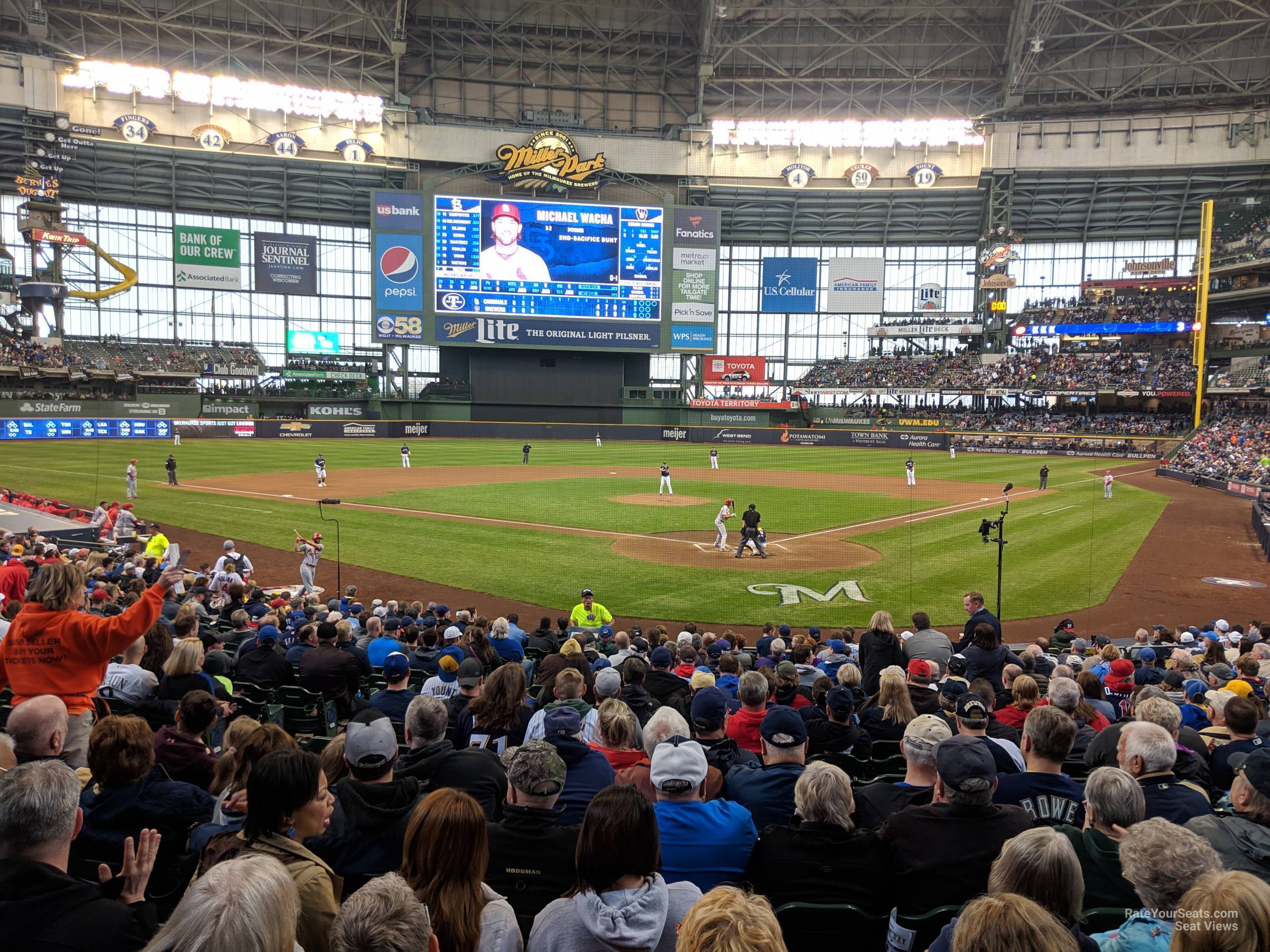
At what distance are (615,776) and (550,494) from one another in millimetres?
29987

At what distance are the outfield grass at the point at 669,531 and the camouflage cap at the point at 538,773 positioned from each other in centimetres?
1301

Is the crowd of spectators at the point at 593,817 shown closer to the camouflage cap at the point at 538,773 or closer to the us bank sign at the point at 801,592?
the camouflage cap at the point at 538,773

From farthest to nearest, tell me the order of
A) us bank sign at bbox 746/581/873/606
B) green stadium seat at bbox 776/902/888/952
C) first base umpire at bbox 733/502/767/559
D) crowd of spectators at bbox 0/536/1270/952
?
first base umpire at bbox 733/502/767/559, us bank sign at bbox 746/581/873/606, green stadium seat at bbox 776/902/888/952, crowd of spectators at bbox 0/536/1270/952

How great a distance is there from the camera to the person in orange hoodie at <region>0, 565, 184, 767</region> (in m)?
5.72

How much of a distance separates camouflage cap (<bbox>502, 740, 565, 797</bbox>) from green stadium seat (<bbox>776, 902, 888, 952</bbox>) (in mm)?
1281

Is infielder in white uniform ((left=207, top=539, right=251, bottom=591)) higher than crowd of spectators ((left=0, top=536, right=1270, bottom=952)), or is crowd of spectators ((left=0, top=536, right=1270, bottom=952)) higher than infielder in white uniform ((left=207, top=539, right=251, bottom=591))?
crowd of spectators ((left=0, top=536, right=1270, bottom=952))

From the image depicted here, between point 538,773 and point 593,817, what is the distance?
914 mm

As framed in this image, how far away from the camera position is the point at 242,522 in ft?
89.7

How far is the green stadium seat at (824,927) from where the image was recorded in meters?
4.03

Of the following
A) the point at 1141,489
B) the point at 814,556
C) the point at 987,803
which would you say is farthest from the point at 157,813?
the point at 1141,489

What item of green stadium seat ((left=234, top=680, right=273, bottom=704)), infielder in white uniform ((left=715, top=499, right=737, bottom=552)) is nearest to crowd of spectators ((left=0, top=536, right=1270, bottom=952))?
green stadium seat ((left=234, top=680, right=273, bottom=704))

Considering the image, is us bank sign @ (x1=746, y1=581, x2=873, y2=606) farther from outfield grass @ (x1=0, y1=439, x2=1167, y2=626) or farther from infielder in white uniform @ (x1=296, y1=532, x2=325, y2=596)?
infielder in white uniform @ (x1=296, y1=532, x2=325, y2=596)

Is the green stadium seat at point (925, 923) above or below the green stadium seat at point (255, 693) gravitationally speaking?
above

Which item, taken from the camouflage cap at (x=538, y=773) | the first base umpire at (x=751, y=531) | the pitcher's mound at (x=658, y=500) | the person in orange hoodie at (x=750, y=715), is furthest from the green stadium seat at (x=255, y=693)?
the pitcher's mound at (x=658, y=500)
